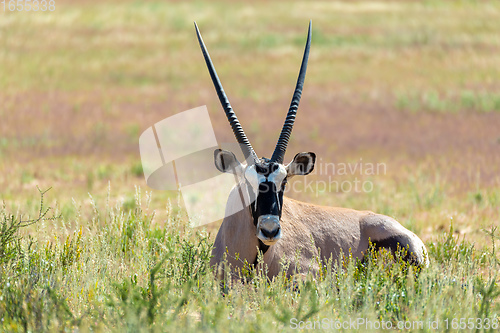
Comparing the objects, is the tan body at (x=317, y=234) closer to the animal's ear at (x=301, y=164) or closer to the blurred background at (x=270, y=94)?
the animal's ear at (x=301, y=164)

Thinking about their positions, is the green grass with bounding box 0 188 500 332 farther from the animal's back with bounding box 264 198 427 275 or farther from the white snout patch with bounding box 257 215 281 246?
the animal's back with bounding box 264 198 427 275

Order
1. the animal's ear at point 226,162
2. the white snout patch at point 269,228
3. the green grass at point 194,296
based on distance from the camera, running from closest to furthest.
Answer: the green grass at point 194,296, the white snout patch at point 269,228, the animal's ear at point 226,162

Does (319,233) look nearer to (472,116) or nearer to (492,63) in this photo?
(472,116)

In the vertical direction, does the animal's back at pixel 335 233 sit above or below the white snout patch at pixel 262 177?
below

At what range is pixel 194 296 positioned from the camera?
5.59 metres

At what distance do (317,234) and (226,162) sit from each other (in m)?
1.60

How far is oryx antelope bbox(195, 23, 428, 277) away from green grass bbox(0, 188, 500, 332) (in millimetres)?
335

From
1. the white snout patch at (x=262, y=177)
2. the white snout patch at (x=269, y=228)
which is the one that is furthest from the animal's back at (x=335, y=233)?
the white snout patch at (x=269, y=228)

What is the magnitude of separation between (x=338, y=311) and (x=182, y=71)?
25.7 meters

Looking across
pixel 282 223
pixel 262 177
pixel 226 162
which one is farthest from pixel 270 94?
pixel 262 177

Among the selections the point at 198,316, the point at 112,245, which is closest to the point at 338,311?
the point at 198,316

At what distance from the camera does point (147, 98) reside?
24359 mm

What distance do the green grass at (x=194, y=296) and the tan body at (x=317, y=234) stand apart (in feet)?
1.17

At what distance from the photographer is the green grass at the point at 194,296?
4.87m
